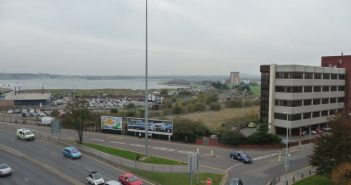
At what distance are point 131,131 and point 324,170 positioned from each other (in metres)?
33.3

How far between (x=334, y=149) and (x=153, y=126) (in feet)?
95.9

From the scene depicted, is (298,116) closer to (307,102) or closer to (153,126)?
(307,102)

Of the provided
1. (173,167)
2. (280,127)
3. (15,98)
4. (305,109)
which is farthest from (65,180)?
(15,98)

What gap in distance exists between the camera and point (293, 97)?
61.0 meters

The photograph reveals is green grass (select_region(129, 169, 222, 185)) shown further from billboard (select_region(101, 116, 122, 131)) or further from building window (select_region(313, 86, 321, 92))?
building window (select_region(313, 86, 321, 92))

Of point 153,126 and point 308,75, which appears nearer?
point 153,126

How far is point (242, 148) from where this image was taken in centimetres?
5144

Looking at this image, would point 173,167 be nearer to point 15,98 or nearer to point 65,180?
point 65,180

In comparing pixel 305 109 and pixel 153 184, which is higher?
pixel 305 109

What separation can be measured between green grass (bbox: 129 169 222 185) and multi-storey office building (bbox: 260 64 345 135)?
27896mm

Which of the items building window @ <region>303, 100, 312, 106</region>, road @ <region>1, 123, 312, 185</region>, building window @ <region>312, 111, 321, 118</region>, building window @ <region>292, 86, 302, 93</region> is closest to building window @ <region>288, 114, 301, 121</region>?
building window @ <region>303, 100, 312, 106</region>

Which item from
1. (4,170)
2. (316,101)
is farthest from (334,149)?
(316,101)

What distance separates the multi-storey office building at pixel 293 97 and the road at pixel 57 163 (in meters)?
33.3

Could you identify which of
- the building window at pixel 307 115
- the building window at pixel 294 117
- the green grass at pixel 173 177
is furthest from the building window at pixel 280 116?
the green grass at pixel 173 177
